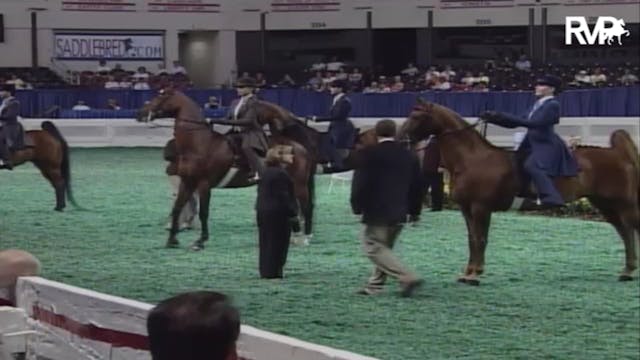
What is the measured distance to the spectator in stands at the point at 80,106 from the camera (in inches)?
1286

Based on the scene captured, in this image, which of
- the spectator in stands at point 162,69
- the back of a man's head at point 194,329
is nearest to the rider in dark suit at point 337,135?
the spectator in stands at point 162,69

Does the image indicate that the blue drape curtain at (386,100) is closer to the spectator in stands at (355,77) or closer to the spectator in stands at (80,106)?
the spectator in stands at (80,106)

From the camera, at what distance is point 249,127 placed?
14969 mm

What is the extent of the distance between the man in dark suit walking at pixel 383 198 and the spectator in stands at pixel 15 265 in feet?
17.4

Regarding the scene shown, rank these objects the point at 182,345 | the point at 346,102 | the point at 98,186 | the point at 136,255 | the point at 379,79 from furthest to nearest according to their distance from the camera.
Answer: the point at 379,79 → the point at 98,186 → the point at 346,102 → the point at 136,255 → the point at 182,345

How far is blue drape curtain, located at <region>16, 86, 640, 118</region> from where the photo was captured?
30094mm

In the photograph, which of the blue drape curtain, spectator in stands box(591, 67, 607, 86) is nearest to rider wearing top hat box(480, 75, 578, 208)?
the blue drape curtain

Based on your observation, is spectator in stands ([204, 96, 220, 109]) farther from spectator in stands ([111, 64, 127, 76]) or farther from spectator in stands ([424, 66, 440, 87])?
spectator in stands ([424, 66, 440, 87])

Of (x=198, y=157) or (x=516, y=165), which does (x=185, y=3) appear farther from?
(x=516, y=165)

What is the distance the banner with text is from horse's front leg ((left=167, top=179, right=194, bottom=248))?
952 centimetres

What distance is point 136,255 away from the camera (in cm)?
1398

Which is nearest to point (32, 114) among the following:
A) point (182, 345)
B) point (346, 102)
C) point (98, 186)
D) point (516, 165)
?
point (98, 186)

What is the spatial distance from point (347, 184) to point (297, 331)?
15.2 m

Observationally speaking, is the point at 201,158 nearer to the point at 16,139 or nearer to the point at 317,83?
the point at 16,139
